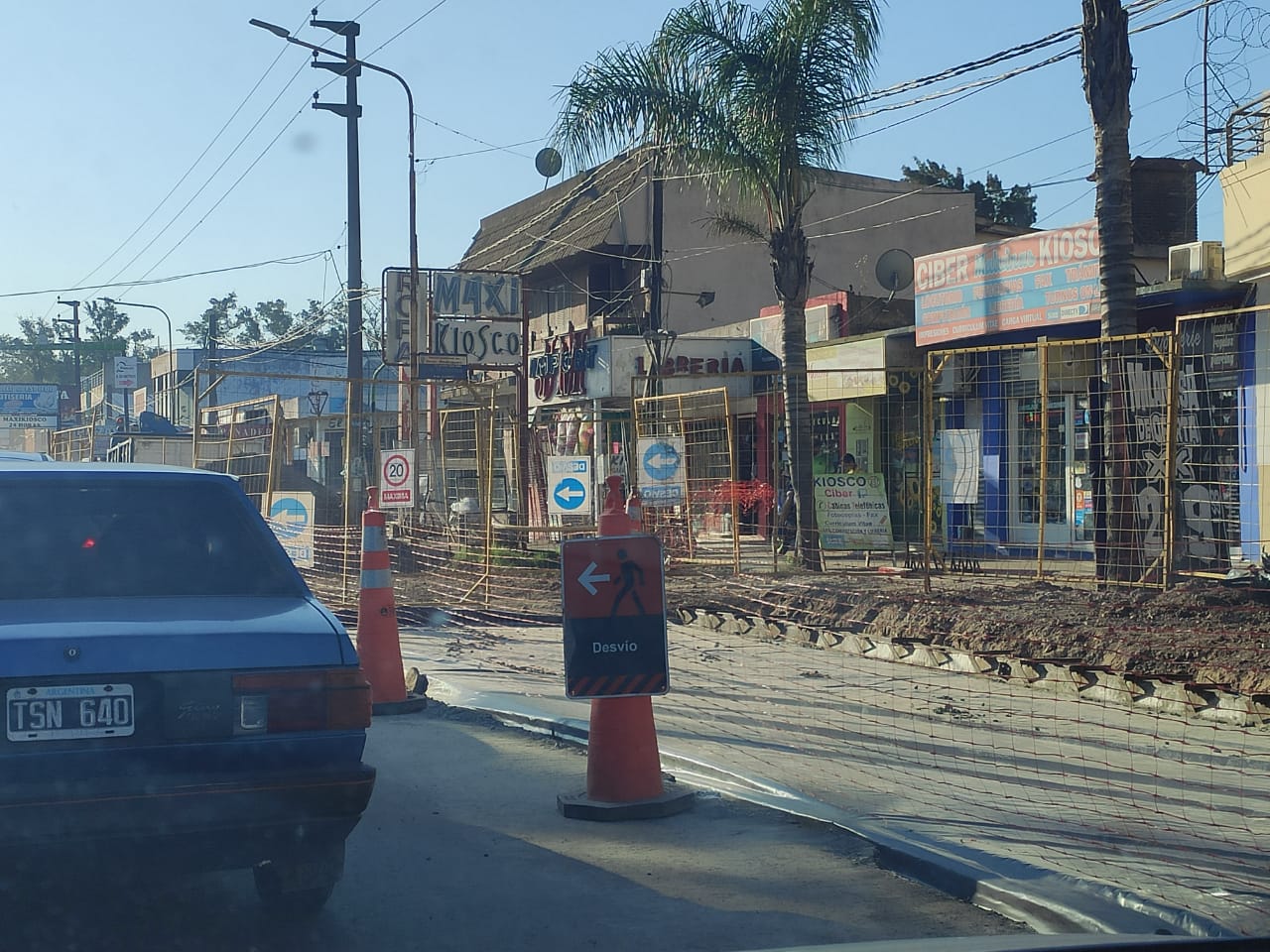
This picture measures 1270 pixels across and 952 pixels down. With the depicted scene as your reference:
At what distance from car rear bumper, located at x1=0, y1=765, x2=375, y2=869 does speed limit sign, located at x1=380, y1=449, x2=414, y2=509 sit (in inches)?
447

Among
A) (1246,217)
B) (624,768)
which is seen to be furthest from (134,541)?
(1246,217)

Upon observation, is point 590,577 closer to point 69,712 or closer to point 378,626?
point 69,712

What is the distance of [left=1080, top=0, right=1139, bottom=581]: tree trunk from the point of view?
1202 cm

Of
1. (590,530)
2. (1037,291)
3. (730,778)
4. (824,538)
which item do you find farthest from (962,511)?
(730,778)

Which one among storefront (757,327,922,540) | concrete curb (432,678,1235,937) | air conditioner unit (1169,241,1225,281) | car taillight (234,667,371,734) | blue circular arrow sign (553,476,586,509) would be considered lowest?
concrete curb (432,678,1235,937)

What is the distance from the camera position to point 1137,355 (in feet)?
38.9

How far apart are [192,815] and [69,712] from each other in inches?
18.8

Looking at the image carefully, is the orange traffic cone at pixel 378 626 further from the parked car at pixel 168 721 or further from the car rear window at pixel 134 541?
the parked car at pixel 168 721

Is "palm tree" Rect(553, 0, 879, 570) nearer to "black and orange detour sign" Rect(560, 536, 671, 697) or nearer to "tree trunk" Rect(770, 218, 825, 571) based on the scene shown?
"tree trunk" Rect(770, 218, 825, 571)

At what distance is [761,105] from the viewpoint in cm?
1639

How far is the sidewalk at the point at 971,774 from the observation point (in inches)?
186

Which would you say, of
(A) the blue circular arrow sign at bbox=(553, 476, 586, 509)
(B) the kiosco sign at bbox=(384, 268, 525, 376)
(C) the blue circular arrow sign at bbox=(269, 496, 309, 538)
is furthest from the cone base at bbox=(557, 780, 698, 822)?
(B) the kiosco sign at bbox=(384, 268, 525, 376)

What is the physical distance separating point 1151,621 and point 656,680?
16.8ft

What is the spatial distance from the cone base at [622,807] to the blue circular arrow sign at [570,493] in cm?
897
